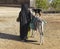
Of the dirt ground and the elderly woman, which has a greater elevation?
the elderly woman

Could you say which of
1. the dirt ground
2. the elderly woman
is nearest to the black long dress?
the elderly woman

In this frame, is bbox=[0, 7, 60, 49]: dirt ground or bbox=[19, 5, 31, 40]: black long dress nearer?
bbox=[0, 7, 60, 49]: dirt ground

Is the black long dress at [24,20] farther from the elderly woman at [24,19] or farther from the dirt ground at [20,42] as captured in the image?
the dirt ground at [20,42]

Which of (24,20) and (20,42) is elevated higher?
(24,20)

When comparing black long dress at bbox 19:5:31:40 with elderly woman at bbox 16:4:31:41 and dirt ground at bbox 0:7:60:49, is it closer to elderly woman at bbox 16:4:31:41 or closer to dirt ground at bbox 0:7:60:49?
elderly woman at bbox 16:4:31:41

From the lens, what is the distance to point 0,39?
12.3m

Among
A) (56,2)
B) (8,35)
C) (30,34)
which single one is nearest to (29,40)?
(30,34)

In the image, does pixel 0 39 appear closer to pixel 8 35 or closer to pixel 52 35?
pixel 8 35

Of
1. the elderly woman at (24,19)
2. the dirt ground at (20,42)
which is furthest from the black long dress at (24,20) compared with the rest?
the dirt ground at (20,42)

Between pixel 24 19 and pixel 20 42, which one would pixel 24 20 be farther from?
pixel 20 42

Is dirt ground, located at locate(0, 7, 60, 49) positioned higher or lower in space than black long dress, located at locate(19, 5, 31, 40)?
lower

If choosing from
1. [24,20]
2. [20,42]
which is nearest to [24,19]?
[24,20]

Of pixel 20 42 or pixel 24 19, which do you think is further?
pixel 24 19

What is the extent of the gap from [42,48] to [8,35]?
2806 mm
